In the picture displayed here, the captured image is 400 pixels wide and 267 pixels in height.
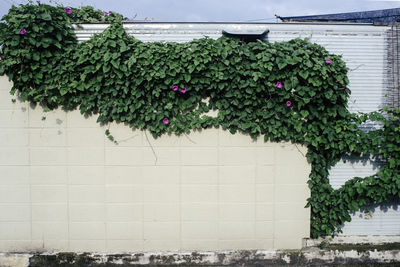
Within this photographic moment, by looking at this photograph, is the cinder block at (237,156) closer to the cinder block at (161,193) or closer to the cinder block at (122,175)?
the cinder block at (161,193)

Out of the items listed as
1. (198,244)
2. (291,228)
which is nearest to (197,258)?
(198,244)

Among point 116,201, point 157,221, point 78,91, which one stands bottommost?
point 157,221

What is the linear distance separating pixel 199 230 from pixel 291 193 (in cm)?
118

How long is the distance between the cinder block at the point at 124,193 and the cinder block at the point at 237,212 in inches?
38.0

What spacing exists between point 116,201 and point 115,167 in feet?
1.33

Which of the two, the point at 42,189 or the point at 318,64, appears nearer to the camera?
the point at 318,64

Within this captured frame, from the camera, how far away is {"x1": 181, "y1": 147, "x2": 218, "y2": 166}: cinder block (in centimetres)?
339

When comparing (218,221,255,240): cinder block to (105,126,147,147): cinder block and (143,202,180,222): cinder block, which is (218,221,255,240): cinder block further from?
(105,126,147,147): cinder block

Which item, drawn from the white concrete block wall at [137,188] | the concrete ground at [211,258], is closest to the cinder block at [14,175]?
the white concrete block wall at [137,188]

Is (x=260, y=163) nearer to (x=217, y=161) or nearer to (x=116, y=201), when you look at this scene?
(x=217, y=161)

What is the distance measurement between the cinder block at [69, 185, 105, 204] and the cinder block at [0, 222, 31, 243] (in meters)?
0.64

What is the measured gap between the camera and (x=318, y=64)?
3.11m

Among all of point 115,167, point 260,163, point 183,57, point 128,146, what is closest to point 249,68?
point 183,57

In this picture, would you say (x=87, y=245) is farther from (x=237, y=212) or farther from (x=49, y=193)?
(x=237, y=212)
